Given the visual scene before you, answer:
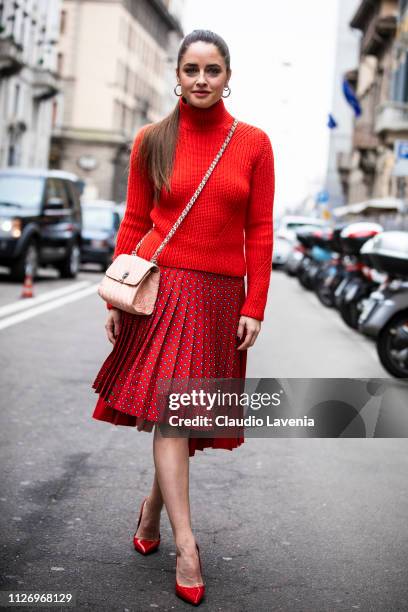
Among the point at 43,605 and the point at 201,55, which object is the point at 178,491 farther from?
the point at 201,55

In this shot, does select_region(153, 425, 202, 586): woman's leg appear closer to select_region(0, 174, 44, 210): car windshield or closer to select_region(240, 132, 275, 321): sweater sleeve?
select_region(240, 132, 275, 321): sweater sleeve

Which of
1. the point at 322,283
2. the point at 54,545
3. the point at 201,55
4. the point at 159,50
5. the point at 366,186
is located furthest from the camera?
the point at 159,50

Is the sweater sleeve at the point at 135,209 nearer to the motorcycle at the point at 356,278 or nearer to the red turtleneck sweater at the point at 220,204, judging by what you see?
the red turtleneck sweater at the point at 220,204

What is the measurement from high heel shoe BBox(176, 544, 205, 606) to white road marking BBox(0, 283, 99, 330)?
26.8ft

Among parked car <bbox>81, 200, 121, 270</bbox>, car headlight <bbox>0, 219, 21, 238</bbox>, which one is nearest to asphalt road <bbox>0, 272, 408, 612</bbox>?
car headlight <bbox>0, 219, 21, 238</bbox>

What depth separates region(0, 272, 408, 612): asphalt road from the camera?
12.4 feet

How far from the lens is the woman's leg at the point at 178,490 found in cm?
372

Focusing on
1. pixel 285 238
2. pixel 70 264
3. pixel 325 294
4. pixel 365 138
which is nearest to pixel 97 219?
pixel 70 264

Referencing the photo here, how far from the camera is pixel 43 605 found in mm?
3508

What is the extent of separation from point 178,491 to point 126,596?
1.22ft

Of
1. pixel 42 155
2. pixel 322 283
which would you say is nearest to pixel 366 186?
pixel 42 155

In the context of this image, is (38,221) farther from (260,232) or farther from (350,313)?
(260,232)

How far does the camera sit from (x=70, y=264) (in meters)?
21.1

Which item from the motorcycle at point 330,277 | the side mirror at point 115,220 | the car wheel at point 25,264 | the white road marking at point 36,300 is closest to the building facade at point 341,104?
the side mirror at point 115,220
